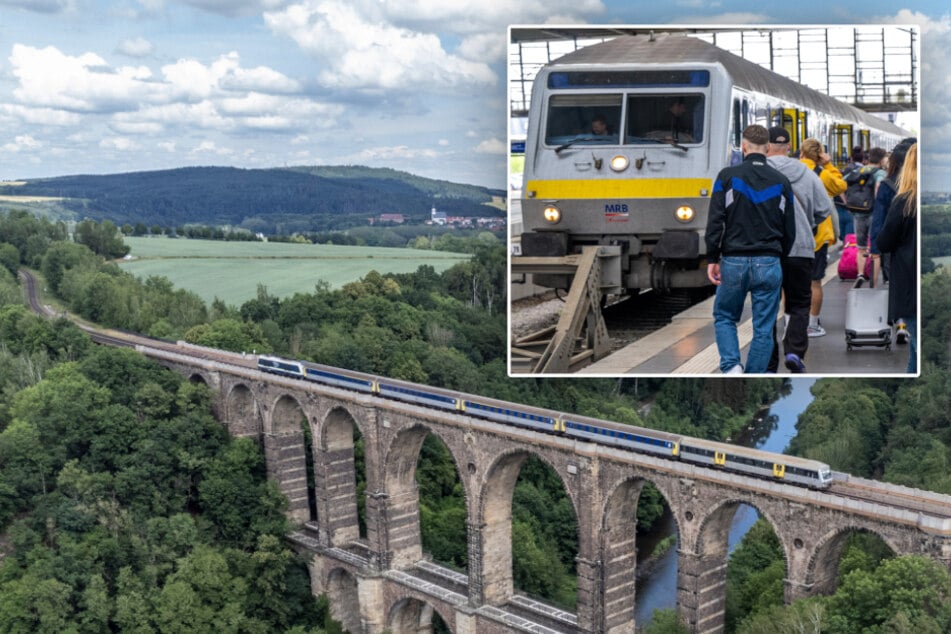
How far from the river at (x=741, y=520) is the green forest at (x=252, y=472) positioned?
1.35 m

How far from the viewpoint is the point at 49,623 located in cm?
3481

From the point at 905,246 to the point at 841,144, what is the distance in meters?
11.5

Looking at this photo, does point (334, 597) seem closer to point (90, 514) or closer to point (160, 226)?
point (90, 514)

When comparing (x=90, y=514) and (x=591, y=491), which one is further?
(x=90, y=514)

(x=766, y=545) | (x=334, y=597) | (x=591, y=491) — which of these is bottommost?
(x=334, y=597)

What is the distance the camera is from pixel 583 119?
18.1 metres

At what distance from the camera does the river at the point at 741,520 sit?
37.8 m

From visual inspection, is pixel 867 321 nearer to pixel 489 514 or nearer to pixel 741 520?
pixel 489 514

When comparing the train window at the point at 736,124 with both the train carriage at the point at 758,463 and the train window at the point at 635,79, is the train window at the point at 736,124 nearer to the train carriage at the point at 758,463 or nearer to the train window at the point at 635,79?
the train window at the point at 635,79

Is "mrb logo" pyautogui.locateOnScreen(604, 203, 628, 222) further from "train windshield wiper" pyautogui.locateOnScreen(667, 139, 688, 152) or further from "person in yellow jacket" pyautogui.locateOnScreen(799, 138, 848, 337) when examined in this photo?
"person in yellow jacket" pyautogui.locateOnScreen(799, 138, 848, 337)

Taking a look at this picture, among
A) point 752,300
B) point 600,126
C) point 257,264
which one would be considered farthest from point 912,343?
point 257,264

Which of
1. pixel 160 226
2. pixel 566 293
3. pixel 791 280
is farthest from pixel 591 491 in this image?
pixel 160 226

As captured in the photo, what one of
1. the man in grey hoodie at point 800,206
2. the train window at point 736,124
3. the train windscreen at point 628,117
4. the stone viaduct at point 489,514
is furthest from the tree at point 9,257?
the man in grey hoodie at point 800,206

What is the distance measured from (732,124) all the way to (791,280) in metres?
5.74
